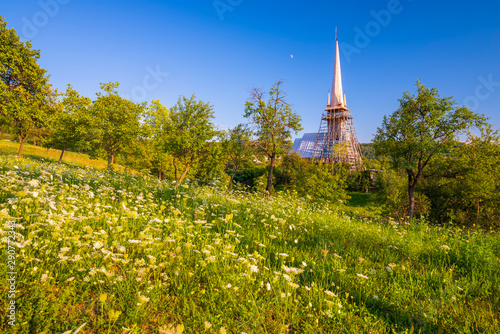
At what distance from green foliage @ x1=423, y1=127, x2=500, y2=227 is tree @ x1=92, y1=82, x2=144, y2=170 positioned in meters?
33.2

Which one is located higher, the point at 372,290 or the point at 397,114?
the point at 397,114

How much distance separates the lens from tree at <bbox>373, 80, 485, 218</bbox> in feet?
61.5

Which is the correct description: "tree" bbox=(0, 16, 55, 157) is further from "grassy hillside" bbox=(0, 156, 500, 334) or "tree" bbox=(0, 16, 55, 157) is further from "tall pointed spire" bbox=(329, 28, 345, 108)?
"tall pointed spire" bbox=(329, 28, 345, 108)

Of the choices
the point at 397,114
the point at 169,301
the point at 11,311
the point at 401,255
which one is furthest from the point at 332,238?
the point at 397,114

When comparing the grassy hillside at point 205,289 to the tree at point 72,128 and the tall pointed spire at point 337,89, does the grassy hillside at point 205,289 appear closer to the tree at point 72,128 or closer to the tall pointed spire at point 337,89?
the tree at point 72,128

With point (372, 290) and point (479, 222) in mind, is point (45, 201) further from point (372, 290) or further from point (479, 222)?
point (479, 222)

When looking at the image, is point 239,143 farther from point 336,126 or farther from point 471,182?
point 336,126

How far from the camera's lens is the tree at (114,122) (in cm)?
2762

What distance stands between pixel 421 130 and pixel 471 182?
220 inches

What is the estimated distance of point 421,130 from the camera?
761 inches

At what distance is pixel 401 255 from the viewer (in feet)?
15.1

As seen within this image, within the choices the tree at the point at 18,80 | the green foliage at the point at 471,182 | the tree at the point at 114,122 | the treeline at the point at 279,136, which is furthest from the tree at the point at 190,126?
the green foliage at the point at 471,182

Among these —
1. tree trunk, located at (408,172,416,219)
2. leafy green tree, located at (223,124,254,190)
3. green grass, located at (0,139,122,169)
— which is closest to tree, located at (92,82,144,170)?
green grass, located at (0,139,122,169)

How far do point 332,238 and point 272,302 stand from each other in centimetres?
291
